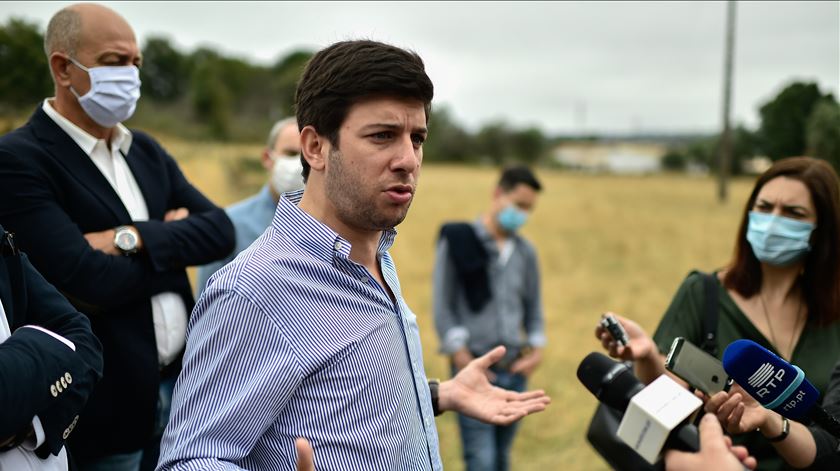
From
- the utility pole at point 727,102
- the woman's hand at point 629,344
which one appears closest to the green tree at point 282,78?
the woman's hand at point 629,344

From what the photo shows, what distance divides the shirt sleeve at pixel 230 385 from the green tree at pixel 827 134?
4449 millimetres

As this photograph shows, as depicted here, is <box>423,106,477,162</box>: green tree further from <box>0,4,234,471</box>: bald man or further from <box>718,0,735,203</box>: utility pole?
<box>0,4,234,471</box>: bald man

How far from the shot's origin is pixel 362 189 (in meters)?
1.85

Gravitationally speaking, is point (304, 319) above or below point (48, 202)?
below

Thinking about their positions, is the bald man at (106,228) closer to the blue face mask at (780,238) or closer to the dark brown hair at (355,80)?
the dark brown hair at (355,80)

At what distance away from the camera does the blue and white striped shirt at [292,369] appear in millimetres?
1626

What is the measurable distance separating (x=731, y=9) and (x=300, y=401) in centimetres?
562

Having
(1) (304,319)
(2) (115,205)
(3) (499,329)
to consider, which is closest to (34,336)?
(1) (304,319)

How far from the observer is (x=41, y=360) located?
1.72 metres

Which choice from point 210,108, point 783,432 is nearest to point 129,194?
point 783,432

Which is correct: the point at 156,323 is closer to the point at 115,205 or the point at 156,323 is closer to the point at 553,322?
the point at 115,205

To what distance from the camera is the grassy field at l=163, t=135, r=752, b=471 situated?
6473 millimetres

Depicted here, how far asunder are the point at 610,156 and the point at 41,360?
21.3 meters

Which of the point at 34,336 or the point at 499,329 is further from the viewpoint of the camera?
the point at 499,329
